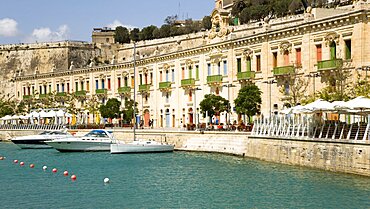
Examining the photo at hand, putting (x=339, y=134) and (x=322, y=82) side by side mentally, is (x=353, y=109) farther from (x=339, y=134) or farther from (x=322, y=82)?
(x=322, y=82)

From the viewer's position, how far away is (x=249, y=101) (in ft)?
159

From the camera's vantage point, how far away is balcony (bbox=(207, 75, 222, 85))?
57.6 meters

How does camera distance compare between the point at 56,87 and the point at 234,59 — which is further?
the point at 56,87

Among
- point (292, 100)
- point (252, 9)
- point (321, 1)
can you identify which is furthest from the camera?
point (252, 9)

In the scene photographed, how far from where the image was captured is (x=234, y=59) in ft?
184

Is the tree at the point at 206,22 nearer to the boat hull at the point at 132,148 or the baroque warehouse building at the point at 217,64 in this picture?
the baroque warehouse building at the point at 217,64

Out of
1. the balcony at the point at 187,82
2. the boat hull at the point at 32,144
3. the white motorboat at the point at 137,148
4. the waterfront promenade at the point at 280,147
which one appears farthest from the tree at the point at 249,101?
the boat hull at the point at 32,144

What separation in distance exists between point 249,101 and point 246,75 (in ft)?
18.7

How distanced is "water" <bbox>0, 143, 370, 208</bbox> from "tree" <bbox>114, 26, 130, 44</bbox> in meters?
74.9

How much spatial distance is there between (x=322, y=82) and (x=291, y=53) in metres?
4.59

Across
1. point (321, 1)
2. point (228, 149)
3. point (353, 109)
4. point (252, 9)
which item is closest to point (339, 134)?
point (353, 109)

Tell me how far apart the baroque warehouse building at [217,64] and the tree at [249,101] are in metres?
1.42

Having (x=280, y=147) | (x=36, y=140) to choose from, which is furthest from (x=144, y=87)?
(x=280, y=147)

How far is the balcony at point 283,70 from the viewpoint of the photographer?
48.1m
